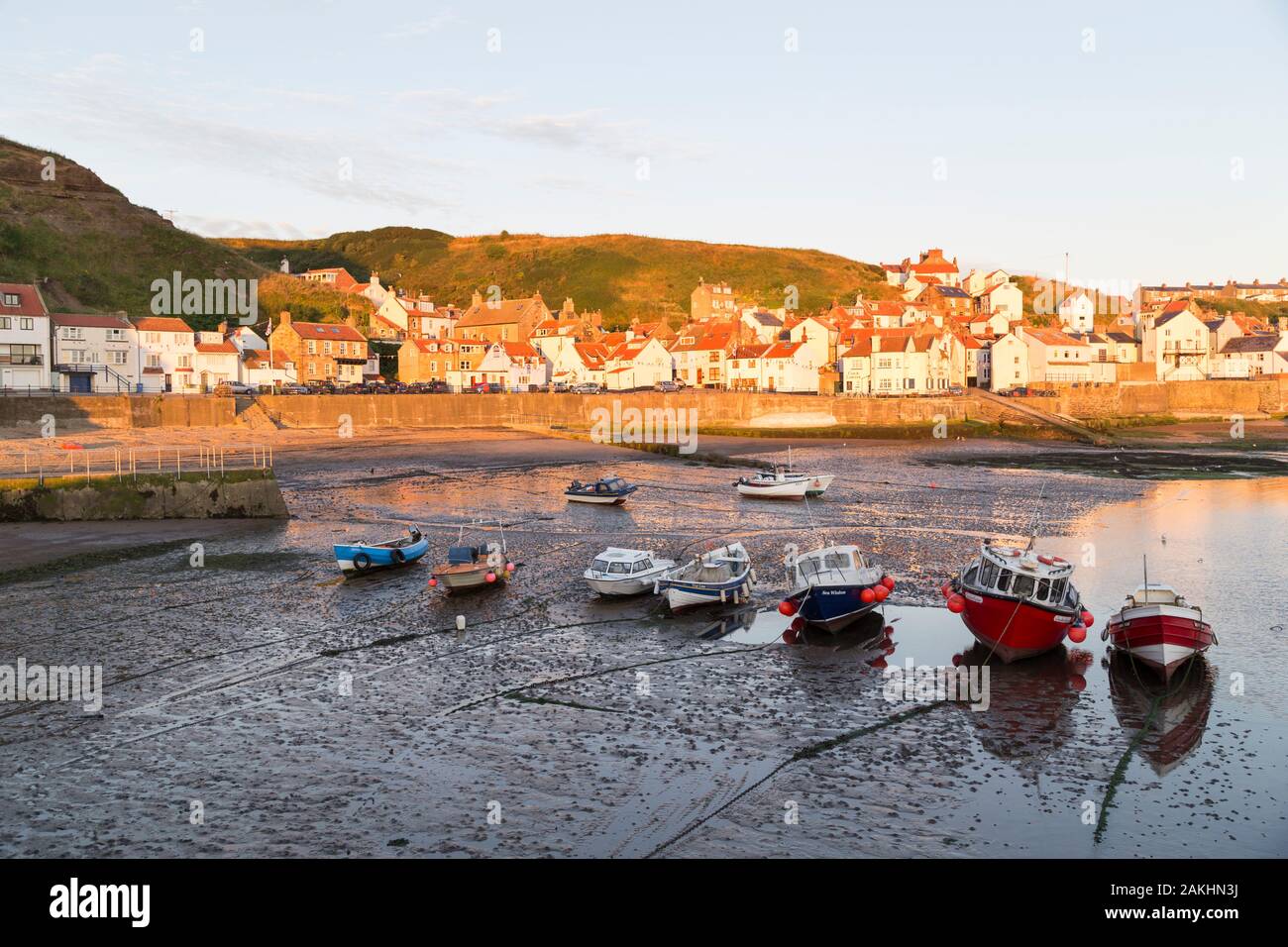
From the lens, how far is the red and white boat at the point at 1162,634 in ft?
66.0

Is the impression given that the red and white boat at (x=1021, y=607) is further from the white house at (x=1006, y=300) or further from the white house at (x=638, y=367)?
the white house at (x=1006, y=300)

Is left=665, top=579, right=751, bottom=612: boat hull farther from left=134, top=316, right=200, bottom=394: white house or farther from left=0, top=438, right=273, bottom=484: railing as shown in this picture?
left=134, top=316, right=200, bottom=394: white house

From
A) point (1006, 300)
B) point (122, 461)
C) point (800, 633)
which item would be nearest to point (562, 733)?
point (800, 633)

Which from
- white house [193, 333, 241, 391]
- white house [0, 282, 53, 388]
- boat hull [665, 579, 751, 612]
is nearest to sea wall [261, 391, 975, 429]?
white house [193, 333, 241, 391]

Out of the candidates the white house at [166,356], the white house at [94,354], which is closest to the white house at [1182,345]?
the white house at [166,356]

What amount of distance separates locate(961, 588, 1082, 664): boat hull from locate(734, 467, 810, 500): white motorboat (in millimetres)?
24624

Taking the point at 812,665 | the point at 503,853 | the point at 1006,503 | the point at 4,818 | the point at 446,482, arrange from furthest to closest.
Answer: the point at 446,482 → the point at 1006,503 → the point at 812,665 → the point at 4,818 → the point at 503,853

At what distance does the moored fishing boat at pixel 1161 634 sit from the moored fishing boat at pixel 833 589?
5.65 meters

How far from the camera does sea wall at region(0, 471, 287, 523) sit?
37.5m

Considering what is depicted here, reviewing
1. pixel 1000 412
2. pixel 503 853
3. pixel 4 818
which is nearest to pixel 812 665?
pixel 503 853

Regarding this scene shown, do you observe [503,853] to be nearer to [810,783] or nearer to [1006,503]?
[810,783]

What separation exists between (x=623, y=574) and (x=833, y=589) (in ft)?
20.5

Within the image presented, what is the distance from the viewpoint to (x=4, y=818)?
13453mm
